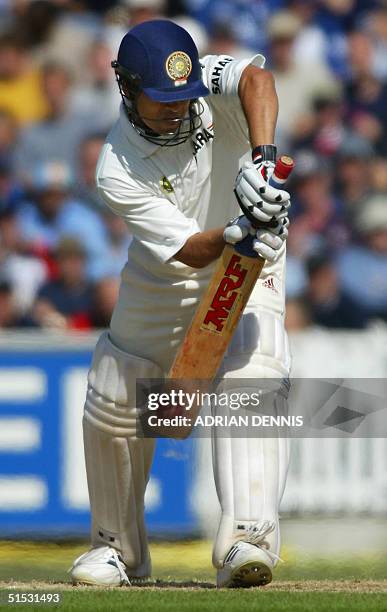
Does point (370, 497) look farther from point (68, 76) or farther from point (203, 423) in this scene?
point (68, 76)

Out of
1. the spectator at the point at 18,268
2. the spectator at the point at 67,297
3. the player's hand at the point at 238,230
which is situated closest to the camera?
the player's hand at the point at 238,230

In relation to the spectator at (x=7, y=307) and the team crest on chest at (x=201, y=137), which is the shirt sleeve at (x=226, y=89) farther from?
the spectator at (x=7, y=307)

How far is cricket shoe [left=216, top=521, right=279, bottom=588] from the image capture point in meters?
4.48

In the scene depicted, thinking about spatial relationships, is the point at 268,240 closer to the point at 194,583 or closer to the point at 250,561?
the point at 250,561

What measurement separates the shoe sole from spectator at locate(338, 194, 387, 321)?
3.87m

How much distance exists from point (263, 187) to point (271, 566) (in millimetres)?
1322

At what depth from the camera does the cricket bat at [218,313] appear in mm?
4480

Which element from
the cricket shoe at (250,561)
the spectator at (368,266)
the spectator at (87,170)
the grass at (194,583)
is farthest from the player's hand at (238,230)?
the spectator at (87,170)

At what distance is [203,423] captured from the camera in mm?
5328

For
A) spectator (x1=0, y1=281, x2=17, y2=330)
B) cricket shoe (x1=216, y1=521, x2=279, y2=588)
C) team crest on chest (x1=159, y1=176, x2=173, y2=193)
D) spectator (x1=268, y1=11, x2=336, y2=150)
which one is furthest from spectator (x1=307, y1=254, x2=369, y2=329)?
cricket shoe (x1=216, y1=521, x2=279, y2=588)

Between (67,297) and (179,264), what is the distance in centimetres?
326

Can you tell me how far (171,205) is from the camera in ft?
15.4

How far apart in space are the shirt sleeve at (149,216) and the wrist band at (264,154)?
0.35 metres

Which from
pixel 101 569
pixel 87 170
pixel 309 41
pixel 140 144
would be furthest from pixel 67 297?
pixel 140 144
